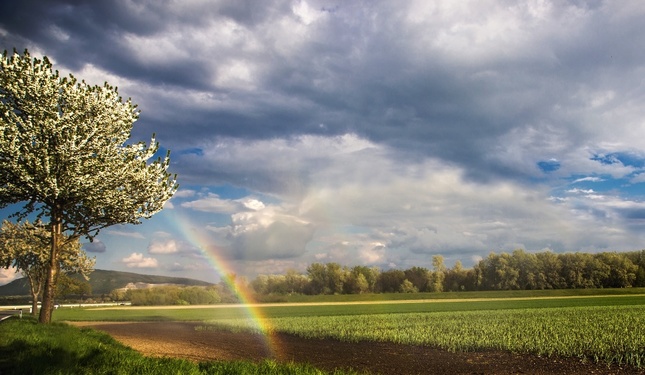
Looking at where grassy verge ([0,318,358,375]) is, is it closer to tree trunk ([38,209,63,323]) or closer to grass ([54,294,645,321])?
tree trunk ([38,209,63,323])

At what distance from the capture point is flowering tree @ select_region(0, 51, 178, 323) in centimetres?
2697

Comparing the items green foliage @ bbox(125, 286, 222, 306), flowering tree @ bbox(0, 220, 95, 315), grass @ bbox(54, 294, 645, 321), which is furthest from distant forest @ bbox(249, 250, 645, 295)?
flowering tree @ bbox(0, 220, 95, 315)

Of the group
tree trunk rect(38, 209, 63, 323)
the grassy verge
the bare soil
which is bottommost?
the bare soil

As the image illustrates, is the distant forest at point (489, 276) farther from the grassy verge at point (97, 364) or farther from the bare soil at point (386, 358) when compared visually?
the grassy verge at point (97, 364)

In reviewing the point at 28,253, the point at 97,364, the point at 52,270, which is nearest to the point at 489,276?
the point at 28,253

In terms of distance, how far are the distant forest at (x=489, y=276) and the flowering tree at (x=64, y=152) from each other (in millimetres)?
141084

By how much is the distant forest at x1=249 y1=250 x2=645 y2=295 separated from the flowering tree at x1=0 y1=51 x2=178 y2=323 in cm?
14108

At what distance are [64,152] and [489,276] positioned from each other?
149444mm

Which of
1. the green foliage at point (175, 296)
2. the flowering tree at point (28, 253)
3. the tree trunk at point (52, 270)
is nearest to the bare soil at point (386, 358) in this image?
the tree trunk at point (52, 270)

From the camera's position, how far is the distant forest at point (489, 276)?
14112cm

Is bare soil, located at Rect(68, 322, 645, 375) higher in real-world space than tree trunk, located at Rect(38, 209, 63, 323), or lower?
lower

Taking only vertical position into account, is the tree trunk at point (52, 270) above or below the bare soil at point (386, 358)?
above

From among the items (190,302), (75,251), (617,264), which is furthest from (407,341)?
(617,264)

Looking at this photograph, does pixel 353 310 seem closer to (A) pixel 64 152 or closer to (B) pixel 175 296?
(A) pixel 64 152
